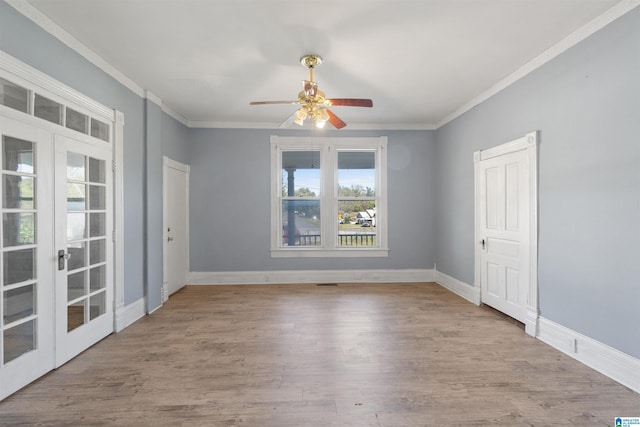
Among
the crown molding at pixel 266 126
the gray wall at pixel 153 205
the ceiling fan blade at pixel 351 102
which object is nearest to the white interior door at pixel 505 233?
the crown molding at pixel 266 126

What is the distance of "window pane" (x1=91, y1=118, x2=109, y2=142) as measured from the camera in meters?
2.93

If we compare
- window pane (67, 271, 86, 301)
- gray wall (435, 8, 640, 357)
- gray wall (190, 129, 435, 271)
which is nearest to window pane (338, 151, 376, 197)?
gray wall (190, 129, 435, 271)

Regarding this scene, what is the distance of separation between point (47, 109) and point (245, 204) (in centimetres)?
303

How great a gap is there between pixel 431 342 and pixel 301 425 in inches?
64.8

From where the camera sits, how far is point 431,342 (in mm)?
2916

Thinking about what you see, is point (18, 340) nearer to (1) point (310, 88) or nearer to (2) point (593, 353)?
(1) point (310, 88)

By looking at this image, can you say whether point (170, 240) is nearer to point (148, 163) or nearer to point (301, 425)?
point (148, 163)

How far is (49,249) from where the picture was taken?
238cm

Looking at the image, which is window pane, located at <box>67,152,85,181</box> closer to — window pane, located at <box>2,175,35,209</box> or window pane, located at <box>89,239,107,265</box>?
window pane, located at <box>2,175,35,209</box>

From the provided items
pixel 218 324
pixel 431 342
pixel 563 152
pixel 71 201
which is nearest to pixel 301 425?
pixel 431 342

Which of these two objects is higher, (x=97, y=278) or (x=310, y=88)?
(x=310, y=88)

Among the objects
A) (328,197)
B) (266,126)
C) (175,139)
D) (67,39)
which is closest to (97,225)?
(67,39)

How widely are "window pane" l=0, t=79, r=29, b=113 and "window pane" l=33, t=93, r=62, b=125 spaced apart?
0.07m

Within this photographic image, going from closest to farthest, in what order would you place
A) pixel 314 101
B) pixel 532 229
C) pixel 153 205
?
pixel 314 101, pixel 532 229, pixel 153 205
